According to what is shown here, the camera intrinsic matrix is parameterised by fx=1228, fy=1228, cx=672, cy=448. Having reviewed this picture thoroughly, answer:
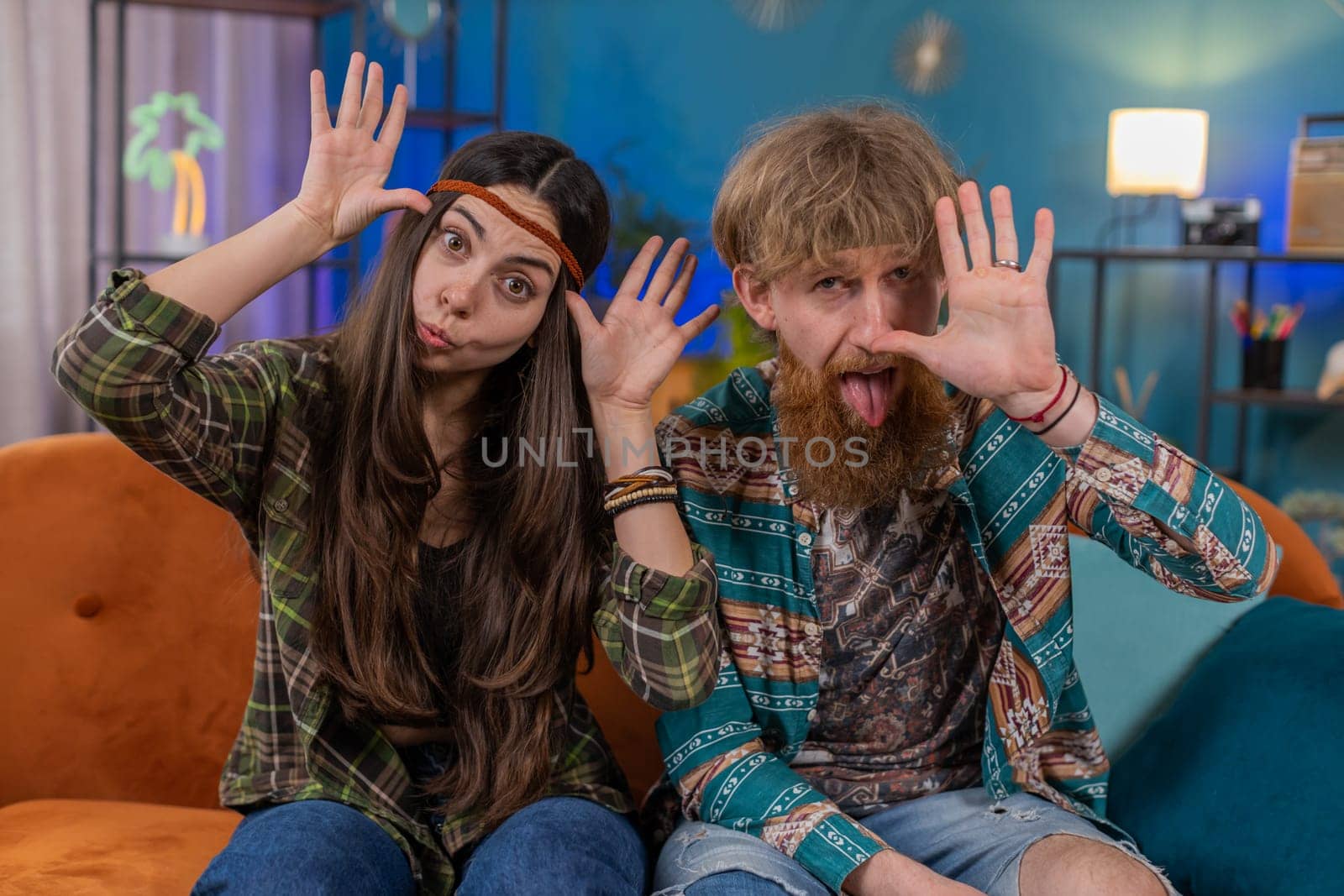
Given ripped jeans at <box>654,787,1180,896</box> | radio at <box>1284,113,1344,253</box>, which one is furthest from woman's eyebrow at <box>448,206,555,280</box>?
radio at <box>1284,113,1344,253</box>

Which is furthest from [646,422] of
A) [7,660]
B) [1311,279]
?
[1311,279]

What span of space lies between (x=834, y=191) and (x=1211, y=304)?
3.54 m

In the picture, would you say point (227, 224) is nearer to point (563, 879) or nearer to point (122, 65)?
point (122, 65)

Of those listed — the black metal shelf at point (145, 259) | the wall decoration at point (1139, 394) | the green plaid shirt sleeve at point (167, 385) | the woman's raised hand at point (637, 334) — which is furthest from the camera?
the wall decoration at point (1139, 394)

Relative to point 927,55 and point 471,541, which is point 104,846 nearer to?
point 471,541

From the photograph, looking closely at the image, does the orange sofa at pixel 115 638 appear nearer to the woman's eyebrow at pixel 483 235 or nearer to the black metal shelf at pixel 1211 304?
the woman's eyebrow at pixel 483 235

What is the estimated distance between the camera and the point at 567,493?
4.86 feet

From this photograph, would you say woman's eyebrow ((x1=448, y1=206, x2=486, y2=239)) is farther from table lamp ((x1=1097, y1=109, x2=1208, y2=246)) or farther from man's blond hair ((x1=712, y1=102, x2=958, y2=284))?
table lamp ((x1=1097, y1=109, x2=1208, y2=246))

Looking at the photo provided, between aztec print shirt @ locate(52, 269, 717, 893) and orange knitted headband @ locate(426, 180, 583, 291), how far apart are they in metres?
0.26

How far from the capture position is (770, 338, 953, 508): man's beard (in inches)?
57.6

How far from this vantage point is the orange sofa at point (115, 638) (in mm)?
1703

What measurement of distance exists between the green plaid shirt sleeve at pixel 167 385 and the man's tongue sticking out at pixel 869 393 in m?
0.68

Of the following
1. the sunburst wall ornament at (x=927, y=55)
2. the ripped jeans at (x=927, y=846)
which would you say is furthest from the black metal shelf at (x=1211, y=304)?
the ripped jeans at (x=927, y=846)

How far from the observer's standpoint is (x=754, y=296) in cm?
152
